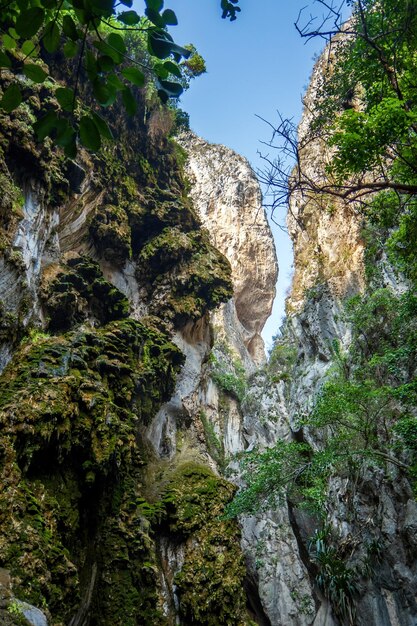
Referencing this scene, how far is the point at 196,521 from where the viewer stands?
411 inches

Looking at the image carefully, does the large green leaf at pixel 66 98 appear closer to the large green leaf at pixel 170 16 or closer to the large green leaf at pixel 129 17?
the large green leaf at pixel 129 17

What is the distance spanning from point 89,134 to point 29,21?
37cm

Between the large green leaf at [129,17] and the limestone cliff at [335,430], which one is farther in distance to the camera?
the limestone cliff at [335,430]

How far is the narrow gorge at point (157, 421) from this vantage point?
7.32 metres

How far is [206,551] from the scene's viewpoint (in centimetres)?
998

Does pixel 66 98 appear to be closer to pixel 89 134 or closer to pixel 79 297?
pixel 89 134

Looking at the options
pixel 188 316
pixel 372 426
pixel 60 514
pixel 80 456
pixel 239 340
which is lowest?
pixel 60 514

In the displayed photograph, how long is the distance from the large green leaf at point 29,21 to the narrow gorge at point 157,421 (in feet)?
12.3

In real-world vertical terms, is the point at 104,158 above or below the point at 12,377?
above

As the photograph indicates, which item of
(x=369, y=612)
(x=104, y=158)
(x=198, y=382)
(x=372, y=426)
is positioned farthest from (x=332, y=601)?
(x=104, y=158)

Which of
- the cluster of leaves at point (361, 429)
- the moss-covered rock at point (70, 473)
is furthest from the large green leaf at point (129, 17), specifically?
the cluster of leaves at point (361, 429)

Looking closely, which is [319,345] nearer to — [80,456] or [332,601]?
[332,601]

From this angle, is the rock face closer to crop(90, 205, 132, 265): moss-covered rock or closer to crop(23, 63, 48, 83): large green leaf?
crop(90, 205, 132, 265): moss-covered rock

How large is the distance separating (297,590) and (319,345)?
10.8 meters
